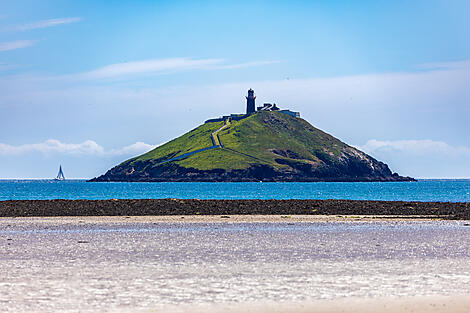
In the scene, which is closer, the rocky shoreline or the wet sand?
the wet sand

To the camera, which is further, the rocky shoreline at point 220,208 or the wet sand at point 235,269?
the rocky shoreline at point 220,208

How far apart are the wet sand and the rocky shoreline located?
15146 millimetres

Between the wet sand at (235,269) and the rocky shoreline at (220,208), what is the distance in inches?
596

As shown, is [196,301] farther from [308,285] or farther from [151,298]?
[308,285]

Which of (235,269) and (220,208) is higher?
(220,208)

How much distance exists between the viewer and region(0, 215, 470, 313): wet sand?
61.8 ft

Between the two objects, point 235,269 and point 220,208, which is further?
point 220,208

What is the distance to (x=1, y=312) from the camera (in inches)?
689

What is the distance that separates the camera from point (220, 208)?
66.5 m

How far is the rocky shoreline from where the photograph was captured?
62.6 metres

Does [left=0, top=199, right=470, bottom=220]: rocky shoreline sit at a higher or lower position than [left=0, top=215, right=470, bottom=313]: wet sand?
higher

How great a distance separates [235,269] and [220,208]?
40.8 metres

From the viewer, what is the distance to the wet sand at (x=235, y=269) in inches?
742

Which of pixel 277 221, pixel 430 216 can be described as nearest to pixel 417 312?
pixel 277 221
